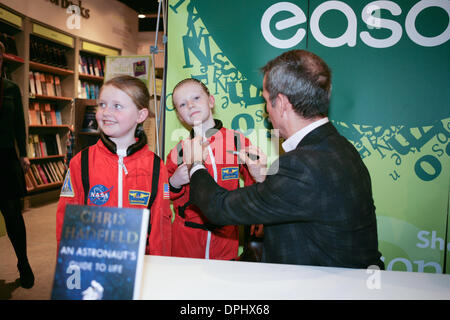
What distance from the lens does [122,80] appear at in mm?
1468

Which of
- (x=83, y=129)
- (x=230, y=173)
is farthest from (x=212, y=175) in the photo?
(x=83, y=129)

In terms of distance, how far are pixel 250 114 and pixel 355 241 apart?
1108 mm

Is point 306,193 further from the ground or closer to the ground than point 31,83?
closer to the ground

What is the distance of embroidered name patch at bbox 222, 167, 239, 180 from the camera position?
5.69ft

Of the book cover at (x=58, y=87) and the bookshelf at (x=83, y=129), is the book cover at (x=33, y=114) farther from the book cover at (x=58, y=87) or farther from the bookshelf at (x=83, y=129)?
the bookshelf at (x=83, y=129)

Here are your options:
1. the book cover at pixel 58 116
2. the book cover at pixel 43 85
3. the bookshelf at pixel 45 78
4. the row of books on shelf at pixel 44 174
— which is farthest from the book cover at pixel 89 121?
the book cover at pixel 58 116

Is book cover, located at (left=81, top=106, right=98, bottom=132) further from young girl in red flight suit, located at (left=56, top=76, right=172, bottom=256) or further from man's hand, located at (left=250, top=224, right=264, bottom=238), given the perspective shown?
man's hand, located at (left=250, top=224, right=264, bottom=238)

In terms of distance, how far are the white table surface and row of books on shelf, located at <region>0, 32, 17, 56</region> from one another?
4759mm

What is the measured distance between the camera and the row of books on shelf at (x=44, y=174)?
4793mm

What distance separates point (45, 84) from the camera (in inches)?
207

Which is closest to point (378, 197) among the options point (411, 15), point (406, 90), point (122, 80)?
point (406, 90)

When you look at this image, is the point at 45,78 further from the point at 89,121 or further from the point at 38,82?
the point at 89,121

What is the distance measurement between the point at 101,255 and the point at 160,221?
82 cm

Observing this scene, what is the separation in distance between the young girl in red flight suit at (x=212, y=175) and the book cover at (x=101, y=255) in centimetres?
95
